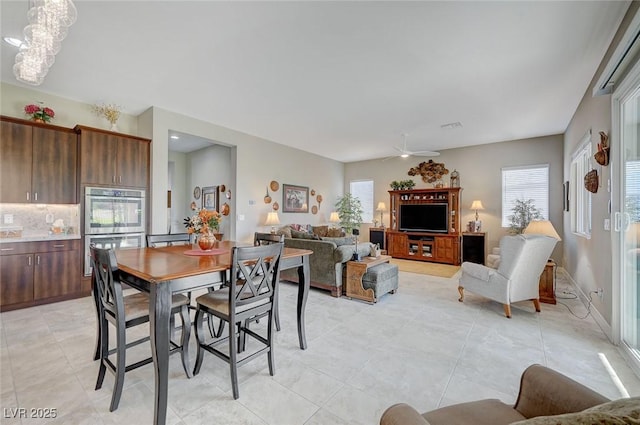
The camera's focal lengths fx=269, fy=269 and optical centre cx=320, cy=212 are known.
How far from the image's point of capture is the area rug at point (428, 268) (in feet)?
18.3

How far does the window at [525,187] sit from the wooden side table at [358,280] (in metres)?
4.54

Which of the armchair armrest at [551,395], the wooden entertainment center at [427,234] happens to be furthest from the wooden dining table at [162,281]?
the wooden entertainment center at [427,234]

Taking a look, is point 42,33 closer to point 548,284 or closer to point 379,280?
point 379,280

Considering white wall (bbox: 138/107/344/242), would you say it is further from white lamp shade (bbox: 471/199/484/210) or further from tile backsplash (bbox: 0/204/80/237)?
white lamp shade (bbox: 471/199/484/210)

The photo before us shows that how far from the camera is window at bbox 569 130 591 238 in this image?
12.4ft

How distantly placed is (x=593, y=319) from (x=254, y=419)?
386 centimetres

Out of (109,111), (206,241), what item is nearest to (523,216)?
(206,241)

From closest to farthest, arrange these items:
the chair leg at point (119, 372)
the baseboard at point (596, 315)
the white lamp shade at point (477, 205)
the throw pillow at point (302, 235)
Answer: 1. the chair leg at point (119, 372)
2. the baseboard at point (596, 315)
3. the throw pillow at point (302, 235)
4. the white lamp shade at point (477, 205)

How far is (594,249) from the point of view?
3.27m

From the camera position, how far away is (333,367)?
7.14 feet

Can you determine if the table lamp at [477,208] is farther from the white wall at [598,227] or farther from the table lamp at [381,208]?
the table lamp at [381,208]

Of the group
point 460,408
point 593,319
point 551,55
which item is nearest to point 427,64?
point 551,55

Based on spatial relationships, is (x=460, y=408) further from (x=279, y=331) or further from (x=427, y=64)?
(x=427, y=64)

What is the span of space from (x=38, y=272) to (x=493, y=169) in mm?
8738
